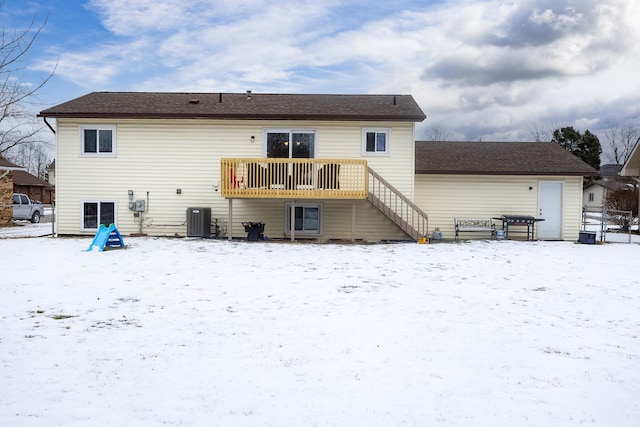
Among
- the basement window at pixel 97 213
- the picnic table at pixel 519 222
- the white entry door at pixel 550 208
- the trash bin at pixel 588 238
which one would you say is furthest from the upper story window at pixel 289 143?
the trash bin at pixel 588 238

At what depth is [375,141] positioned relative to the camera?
1653cm

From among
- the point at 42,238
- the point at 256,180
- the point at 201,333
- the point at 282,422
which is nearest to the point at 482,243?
the point at 256,180

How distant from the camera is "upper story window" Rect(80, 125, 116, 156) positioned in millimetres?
16578

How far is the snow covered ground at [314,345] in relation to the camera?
13.0ft

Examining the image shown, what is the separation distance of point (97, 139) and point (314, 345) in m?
14.1

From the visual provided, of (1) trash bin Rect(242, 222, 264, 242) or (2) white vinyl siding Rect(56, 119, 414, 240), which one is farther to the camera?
(2) white vinyl siding Rect(56, 119, 414, 240)

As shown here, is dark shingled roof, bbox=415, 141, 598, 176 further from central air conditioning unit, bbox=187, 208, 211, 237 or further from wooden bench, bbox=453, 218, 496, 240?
central air conditioning unit, bbox=187, 208, 211, 237

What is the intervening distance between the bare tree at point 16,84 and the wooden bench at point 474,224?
1371cm

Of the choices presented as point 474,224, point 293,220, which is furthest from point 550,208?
point 293,220

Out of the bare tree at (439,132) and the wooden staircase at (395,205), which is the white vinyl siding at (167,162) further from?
the bare tree at (439,132)

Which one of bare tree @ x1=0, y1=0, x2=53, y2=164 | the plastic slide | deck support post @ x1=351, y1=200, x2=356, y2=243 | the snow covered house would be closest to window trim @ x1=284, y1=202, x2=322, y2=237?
the snow covered house

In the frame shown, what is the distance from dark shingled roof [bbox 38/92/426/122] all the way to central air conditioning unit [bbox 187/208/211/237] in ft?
10.7

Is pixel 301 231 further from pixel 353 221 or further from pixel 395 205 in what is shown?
pixel 395 205

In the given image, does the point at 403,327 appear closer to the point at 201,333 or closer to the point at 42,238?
the point at 201,333
